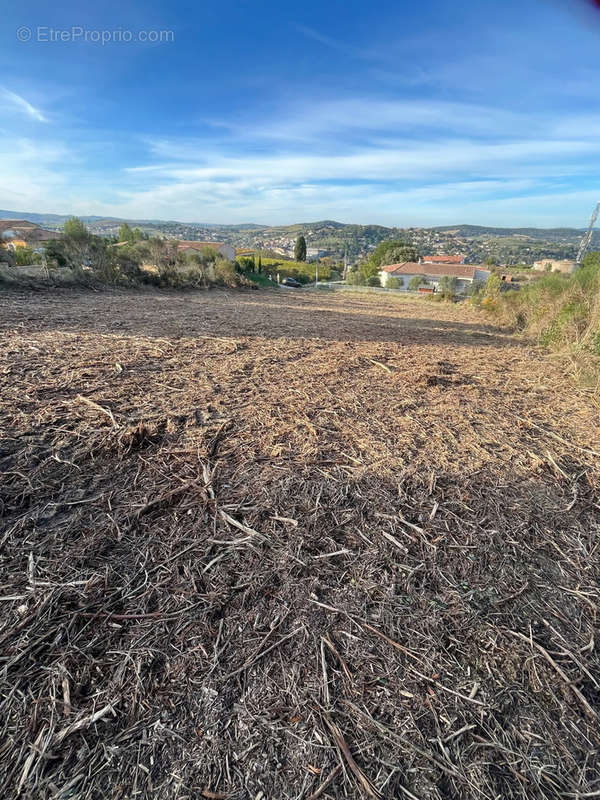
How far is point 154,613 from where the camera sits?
1.20m

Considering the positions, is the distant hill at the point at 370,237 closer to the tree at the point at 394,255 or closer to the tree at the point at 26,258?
the tree at the point at 394,255

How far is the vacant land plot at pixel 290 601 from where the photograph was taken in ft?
2.90

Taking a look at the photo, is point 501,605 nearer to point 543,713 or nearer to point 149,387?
point 543,713

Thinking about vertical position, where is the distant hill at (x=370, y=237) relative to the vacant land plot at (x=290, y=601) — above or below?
above

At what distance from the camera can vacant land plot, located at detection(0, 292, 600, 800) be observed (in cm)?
88

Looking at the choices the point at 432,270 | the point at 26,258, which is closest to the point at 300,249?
the point at 432,270

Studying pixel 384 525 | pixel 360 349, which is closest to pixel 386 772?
pixel 384 525

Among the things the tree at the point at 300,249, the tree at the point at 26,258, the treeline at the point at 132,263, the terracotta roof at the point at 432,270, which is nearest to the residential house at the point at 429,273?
the terracotta roof at the point at 432,270

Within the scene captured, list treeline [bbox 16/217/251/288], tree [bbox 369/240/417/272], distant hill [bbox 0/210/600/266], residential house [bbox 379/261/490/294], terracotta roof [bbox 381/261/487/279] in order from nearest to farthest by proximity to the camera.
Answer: treeline [bbox 16/217/251/288] → residential house [bbox 379/261/490/294] → terracotta roof [bbox 381/261/487/279] → tree [bbox 369/240/417/272] → distant hill [bbox 0/210/600/266]

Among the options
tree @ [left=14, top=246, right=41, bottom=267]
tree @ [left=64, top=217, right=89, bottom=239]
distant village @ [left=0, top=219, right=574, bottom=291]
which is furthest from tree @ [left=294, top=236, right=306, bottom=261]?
tree @ [left=64, top=217, right=89, bottom=239]

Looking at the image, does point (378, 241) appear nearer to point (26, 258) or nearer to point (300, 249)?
point (300, 249)

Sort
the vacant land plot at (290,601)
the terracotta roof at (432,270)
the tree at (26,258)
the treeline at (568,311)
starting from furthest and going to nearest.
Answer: the terracotta roof at (432,270), the tree at (26,258), the treeline at (568,311), the vacant land plot at (290,601)

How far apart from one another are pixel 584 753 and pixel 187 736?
108cm

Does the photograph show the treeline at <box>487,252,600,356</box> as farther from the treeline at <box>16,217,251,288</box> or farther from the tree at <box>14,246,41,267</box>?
the tree at <box>14,246,41,267</box>
